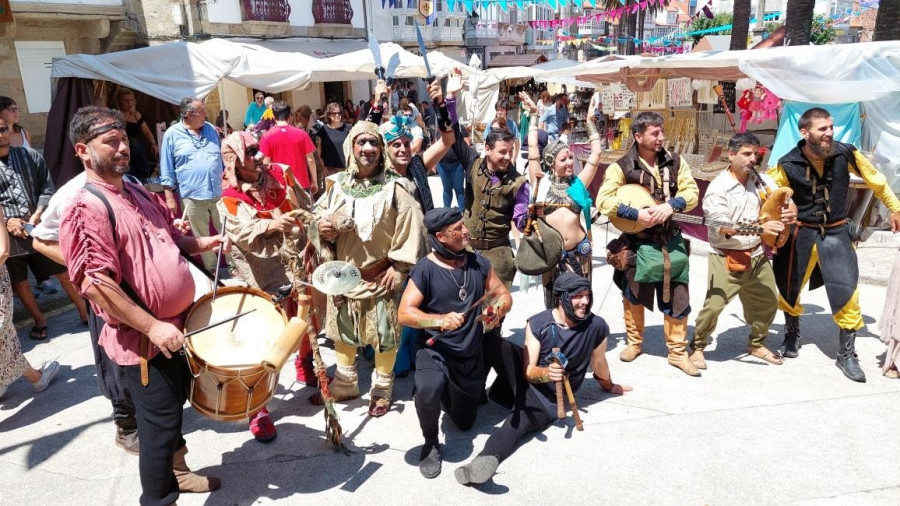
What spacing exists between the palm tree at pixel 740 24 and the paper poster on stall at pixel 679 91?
4.73 m

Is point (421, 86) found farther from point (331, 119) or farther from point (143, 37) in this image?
point (331, 119)

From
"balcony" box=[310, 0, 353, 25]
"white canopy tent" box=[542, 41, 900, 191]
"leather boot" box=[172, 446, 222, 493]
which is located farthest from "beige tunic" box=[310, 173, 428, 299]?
"balcony" box=[310, 0, 353, 25]

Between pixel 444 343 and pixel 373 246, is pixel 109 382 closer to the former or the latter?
pixel 373 246

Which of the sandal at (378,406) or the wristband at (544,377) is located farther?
the sandal at (378,406)

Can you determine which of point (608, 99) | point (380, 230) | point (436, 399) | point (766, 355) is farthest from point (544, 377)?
point (608, 99)

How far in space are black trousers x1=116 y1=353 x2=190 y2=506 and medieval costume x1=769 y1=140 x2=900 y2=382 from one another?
165 inches

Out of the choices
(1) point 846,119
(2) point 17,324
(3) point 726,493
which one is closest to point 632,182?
(3) point 726,493

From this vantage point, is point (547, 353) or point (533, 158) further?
point (533, 158)

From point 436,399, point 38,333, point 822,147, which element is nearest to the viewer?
point 436,399

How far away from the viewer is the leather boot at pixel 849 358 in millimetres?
4273

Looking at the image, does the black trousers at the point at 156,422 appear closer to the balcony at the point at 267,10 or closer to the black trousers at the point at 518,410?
the black trousers at the point at 518,410

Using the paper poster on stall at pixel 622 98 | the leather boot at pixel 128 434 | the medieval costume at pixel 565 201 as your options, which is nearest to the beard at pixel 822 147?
the medieval costume at pixel 565 201

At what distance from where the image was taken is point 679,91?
10898 millimetres

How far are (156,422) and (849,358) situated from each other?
439 centimetres
